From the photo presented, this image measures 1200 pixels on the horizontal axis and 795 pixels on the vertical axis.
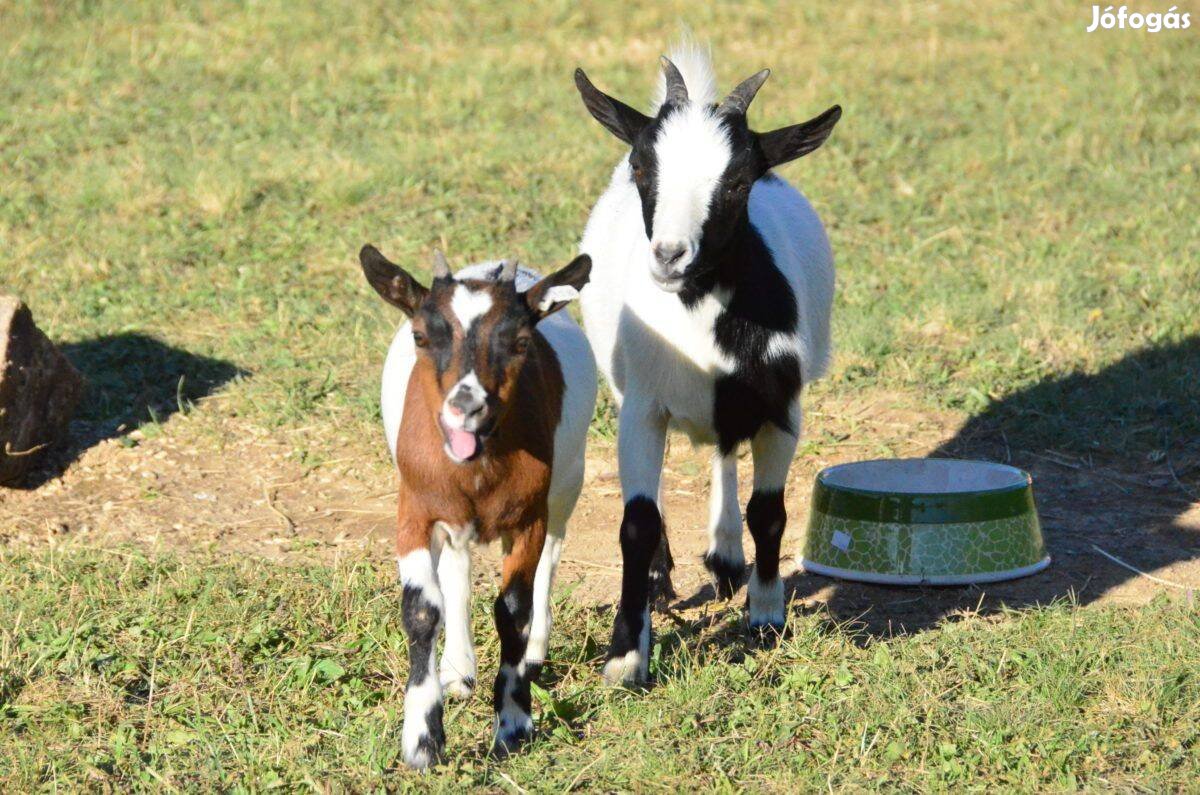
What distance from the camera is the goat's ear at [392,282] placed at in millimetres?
4297

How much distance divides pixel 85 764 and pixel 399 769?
88 centimetres

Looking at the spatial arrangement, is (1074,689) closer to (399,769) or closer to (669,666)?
(669,666)

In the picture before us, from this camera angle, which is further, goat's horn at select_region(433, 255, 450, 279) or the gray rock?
the gray rock

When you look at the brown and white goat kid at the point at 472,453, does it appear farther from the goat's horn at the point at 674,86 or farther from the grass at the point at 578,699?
the goat's horn at the point at 674,86

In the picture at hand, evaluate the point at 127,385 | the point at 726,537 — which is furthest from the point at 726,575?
the point at 127,385

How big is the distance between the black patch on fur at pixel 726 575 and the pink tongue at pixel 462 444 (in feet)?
6.98

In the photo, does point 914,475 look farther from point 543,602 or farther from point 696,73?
point 543,602

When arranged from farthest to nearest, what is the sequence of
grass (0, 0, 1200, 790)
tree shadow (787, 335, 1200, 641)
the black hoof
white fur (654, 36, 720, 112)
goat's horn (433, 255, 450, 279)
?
tree shadow (787, 335, 1200, 641) → white fur (654, 36, 720, 112) → the black hoof → grass (0, 0, 1200, 790) → goat's horn (433, 255, 450, 279)

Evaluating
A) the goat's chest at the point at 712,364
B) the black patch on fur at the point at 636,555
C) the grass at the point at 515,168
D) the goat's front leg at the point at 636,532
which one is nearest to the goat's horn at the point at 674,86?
the goat's chest at the point at 712,364

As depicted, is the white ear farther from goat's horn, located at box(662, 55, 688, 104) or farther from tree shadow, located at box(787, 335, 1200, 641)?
tree shadow, located at box(787, 335, 1200, 641)

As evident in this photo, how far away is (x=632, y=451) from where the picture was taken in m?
5.35

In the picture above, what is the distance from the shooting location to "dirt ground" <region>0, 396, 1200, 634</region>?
6.00 meters

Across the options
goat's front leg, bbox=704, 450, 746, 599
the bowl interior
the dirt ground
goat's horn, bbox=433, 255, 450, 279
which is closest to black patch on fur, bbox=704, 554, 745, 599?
goat's front leg, bbox=704, 450, 746, 599

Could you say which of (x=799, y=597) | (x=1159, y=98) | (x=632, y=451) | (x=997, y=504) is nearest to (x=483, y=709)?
(x=632, y=451)
